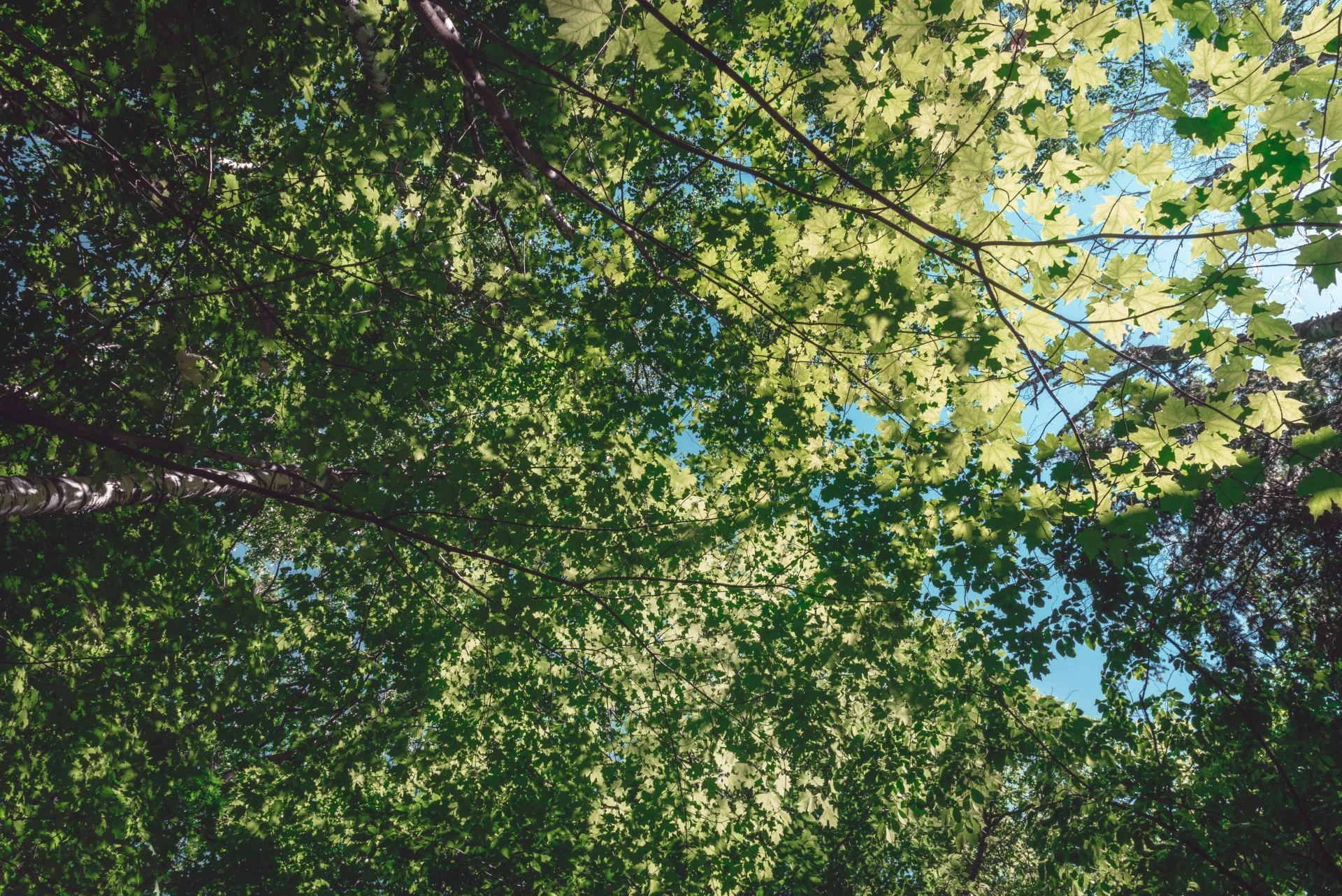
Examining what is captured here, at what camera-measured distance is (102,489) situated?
3922mm

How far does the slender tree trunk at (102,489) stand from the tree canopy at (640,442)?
36 millimetres

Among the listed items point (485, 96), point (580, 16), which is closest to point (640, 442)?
point (485, 96)

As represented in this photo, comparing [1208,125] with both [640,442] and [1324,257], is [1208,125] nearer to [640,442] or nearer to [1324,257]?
[1324,257]

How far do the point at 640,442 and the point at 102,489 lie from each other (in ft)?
12.5

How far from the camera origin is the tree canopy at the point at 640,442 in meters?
2.99

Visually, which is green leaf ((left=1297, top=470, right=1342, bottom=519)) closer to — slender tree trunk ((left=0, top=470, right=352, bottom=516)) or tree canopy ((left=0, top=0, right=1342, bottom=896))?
tree canopy ((left=0, top=0, right=1342, bottom=896))

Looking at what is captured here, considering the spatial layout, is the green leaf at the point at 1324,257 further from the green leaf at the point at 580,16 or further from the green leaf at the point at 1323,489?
the green leaf at the point at 580,16

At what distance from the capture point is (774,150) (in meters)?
5.02

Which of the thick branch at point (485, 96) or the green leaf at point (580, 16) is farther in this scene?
the thick branch at point (485, 96)

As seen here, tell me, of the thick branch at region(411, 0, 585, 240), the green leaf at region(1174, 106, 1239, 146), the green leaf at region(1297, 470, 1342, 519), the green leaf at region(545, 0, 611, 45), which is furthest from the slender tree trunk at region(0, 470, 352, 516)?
the green leaf at region(1297, 470, 1342, 519)

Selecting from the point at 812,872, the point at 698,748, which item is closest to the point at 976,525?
the point at 698,748

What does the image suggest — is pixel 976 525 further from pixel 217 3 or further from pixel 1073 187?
pixel 217 3

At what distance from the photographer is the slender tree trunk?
3.24 meters

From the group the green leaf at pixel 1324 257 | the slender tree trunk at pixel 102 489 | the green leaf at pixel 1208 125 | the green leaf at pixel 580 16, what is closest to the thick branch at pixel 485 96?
the green leaf at pixel 580 16
